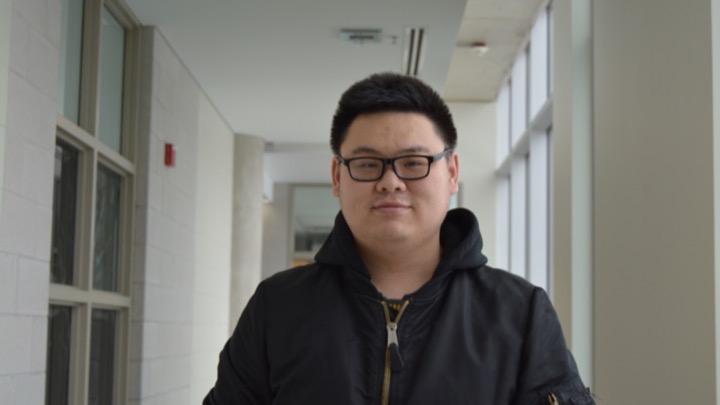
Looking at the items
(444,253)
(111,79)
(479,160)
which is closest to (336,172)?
(444,253)

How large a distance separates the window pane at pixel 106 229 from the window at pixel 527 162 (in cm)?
329

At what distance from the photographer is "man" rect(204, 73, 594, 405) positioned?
4.55ft

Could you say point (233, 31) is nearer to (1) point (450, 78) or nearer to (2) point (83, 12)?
(2) point (83, 12)

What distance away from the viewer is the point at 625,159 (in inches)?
145

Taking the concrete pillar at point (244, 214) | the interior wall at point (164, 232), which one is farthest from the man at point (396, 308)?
the concrete pillar at point (244, 214)

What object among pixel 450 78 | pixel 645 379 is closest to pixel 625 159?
pixel 645 379

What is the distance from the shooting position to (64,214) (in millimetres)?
3963

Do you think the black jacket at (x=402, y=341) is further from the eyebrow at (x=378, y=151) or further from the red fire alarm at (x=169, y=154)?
the red fire alarm at (x=169, y=154)

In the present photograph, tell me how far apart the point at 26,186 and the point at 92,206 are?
3.19 ft

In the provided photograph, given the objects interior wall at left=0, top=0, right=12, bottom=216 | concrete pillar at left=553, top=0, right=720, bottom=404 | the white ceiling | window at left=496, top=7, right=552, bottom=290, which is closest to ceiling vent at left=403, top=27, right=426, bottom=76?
the white ceiling

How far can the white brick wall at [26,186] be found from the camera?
10.1ft

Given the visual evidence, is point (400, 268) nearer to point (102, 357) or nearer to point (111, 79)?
point (102, 357)

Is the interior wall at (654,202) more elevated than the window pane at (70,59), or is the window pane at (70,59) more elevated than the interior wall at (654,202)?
the window pane at (70,59)

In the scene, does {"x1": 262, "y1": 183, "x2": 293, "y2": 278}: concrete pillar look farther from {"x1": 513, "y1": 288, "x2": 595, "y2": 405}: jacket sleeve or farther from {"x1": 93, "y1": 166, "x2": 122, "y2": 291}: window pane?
{"x1": 513, "y1": 288, "x2": 595, "y2": 405}: jacket sleeve
